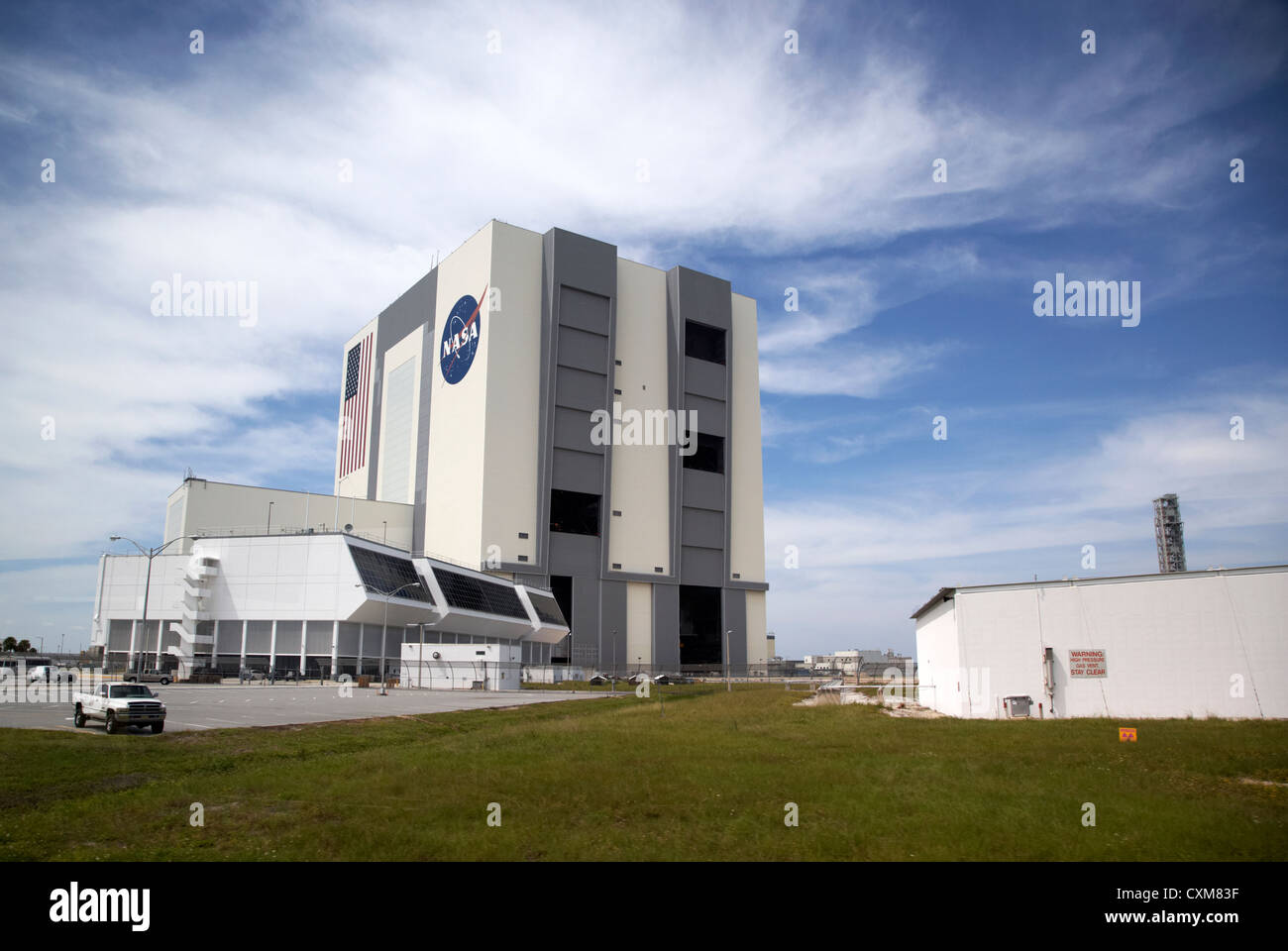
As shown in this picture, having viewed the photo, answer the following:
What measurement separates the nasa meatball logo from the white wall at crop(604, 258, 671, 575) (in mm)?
16236

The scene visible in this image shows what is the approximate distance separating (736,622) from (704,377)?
30.2 meters

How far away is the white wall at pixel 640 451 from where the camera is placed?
96688 millimetres

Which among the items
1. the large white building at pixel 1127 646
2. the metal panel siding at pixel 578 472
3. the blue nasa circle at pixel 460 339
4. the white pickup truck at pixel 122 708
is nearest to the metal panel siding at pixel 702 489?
the metal panel siding at pixel 578 472

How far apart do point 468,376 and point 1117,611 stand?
72087mm

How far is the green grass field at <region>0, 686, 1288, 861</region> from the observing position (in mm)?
12703

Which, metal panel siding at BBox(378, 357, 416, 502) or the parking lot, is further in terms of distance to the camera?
metal panel siding at BBox(378, 357, 416, 502)

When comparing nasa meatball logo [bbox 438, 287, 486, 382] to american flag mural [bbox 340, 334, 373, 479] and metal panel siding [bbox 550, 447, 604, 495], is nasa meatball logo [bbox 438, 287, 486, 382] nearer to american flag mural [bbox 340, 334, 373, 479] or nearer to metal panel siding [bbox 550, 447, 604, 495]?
metal panel siding [bbox 550, 447, 604, 495]

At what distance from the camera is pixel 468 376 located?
302 feet

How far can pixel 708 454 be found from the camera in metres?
105

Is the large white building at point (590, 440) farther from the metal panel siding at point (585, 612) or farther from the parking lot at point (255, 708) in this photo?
the parking lot at point (255, 708)

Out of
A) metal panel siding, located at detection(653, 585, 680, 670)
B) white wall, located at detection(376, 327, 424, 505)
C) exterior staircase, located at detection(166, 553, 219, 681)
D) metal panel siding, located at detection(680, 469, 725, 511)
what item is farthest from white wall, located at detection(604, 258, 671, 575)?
exterior staircase, located at detection(166, 553, 219, 681)
